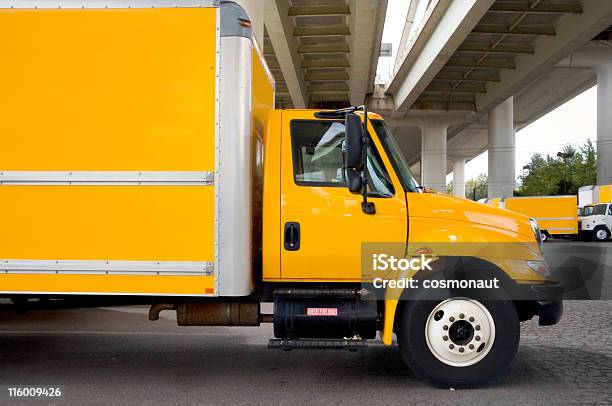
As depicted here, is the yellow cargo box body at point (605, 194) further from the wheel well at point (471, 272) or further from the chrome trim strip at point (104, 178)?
the chrome trim strip at point (104, 178)

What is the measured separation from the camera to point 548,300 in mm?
4887

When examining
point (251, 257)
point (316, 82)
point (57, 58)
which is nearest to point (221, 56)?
point (57, 58)

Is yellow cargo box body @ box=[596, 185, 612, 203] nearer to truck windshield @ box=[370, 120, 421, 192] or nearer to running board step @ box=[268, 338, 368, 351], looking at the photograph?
truck windshield @ box=[370, 120, 421, 192]

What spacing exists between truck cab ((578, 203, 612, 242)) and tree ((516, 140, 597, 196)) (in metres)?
31.5

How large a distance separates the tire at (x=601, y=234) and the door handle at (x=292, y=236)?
29213mm

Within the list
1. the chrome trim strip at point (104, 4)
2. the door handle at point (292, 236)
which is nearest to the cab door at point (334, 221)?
the door handle at point (292, 236)

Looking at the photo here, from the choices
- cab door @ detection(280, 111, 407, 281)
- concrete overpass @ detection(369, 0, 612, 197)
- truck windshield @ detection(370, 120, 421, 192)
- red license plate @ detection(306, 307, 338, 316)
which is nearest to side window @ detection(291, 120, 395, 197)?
cab door @ detection(280, 111, 407, 281)

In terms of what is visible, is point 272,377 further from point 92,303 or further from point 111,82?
point 111,82

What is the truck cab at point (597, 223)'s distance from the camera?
29625 mm

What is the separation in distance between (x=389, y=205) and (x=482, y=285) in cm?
104

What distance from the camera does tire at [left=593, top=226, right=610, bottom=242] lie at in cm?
2961

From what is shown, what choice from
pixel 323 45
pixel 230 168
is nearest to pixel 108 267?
pixel 230 168

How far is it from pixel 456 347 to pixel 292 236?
1.67 meters

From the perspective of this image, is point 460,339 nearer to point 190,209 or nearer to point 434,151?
point 190,209
